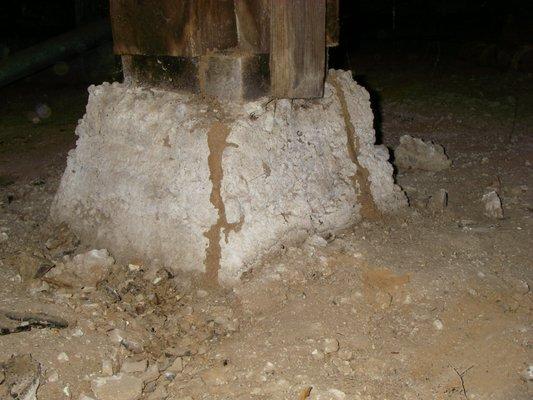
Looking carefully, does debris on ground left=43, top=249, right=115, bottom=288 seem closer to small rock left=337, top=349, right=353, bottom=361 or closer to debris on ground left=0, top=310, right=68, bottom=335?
debris on ground left=0, top=310, right=68, bottom=335

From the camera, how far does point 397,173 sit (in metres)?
2.83

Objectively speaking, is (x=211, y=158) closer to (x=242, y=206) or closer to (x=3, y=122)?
(x=242, y=206)

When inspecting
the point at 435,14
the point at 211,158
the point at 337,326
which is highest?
the point at 211,158

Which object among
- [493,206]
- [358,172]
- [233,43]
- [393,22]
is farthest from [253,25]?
[393,22]

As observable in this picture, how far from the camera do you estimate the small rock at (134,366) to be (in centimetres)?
147

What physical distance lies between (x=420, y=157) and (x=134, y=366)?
201 centimetres

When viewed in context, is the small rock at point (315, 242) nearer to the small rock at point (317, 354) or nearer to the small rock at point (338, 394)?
the small rock at point (317, 354)

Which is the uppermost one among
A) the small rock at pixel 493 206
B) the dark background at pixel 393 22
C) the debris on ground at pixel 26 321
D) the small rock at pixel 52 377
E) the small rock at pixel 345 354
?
the small rock at pixel 52 377

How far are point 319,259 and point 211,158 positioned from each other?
507 millimetres

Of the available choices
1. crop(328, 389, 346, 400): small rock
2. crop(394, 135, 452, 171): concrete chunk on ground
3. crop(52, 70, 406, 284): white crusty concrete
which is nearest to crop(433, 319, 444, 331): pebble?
crop(328, 389, 346, 400): small rock

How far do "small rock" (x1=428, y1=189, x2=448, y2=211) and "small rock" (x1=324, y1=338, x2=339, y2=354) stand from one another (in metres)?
1.06

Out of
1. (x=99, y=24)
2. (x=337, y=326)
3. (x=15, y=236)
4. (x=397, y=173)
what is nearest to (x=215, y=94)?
(x=337, y=326)

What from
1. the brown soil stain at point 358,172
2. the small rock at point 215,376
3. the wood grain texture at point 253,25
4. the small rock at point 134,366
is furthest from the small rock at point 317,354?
the wood grain texture at point 253,25

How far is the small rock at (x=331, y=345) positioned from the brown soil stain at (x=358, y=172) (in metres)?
0.76
